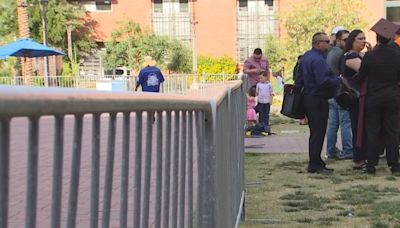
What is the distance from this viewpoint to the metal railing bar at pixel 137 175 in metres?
1.72

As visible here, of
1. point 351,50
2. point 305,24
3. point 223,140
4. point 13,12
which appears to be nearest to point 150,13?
point 13,12

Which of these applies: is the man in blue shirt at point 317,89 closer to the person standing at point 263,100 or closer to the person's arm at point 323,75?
the person's arm at point 323,75

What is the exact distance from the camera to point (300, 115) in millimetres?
7812

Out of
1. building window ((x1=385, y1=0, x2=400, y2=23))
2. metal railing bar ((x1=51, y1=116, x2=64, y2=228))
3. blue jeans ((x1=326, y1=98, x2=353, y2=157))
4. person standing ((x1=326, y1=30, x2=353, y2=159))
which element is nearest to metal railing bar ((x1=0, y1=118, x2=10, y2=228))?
metal railing bar ((x1=51, y1=116, x2=64, y2=228))

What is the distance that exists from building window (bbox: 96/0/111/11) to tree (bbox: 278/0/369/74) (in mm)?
17689

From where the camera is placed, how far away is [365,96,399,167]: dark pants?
7340 millimetres

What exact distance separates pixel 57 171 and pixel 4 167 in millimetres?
199

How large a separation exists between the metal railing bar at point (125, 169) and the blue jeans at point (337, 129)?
7536 mm

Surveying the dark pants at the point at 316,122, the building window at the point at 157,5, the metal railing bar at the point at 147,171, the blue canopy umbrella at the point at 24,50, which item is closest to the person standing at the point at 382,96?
the dark pants at the point at 316,122

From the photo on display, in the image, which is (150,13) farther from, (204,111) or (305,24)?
(204,111)

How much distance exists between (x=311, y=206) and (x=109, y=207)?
4598 millimetres

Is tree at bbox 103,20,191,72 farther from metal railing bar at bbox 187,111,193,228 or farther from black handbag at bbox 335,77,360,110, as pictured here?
metal railing bar at bbox 187,111,193,228

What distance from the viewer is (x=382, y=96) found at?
725 cm

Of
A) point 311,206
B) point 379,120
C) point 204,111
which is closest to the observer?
point 204,111
